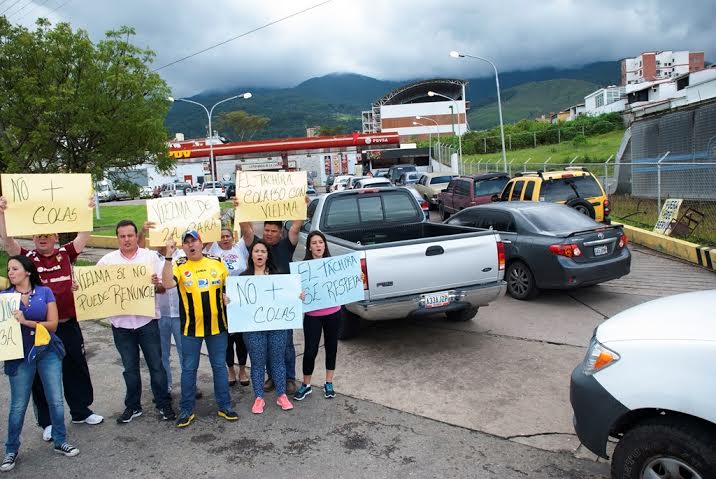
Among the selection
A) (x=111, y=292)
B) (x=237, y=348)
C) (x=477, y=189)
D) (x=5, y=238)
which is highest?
(x=5, y=238)

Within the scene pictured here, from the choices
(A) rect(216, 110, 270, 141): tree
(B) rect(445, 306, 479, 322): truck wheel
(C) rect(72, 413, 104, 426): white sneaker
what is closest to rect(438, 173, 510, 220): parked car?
(B) rect(445, 306, 479, 322): truck wheel

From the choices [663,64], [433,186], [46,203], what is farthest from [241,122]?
[46,203]

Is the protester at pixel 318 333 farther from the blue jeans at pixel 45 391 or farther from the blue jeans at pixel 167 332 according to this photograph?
the blue jeans at pixel 45 391

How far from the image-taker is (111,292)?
4.77m

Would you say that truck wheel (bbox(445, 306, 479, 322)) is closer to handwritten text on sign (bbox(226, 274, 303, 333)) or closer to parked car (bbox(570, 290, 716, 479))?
handwritten text on sign (bbox(226, 274, 303, 333))

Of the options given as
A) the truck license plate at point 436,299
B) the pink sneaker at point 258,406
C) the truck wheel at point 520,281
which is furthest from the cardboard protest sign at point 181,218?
the truck wheel at point 520,281

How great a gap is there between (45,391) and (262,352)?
176 cm

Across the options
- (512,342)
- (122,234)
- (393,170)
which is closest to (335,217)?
(512,342)

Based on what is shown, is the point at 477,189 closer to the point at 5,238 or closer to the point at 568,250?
the point at 568,250

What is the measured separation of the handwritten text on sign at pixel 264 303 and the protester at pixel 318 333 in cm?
27

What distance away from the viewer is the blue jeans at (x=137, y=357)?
490cm

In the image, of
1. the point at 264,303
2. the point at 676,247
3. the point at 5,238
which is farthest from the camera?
the point at 676,247

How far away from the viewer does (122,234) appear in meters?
4.82

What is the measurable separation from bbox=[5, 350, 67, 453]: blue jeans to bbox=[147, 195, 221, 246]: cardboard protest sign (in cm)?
142
